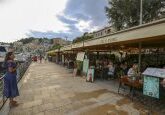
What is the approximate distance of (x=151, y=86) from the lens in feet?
21.4

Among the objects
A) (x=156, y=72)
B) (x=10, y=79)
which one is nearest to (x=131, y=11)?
(x=156, y=72)

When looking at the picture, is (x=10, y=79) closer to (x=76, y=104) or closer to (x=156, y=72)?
(x=76, y=104)

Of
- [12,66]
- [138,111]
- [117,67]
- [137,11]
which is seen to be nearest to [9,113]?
[12,66]

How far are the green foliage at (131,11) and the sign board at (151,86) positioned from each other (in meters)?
22.6

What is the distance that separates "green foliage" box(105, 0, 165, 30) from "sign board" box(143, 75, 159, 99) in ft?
74.1

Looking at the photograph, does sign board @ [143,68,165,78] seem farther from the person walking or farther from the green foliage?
the green foliage

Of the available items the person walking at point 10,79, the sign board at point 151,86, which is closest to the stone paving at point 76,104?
the person walking at point 10,79

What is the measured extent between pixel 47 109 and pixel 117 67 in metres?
8.81

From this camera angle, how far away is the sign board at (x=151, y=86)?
6.32 m

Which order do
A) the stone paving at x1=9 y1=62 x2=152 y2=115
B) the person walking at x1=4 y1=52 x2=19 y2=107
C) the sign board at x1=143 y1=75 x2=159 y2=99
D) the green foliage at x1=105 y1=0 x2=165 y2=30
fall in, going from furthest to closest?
1. the green foliage at x1=105 y1=0 x2=165 y2=30
2. the person walking at x1=4 y1=52 x2=19 y2=107
3. the stone paving at x1=9 y1=62 x2=152 y2=115
4. the sign board at x1=143 y1=75 x2=159 y2=99

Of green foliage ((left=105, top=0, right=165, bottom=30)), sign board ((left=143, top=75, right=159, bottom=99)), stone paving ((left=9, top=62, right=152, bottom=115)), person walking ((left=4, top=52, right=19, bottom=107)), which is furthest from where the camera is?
green foliage ((left=105, top=0, right=165, bottom=30))

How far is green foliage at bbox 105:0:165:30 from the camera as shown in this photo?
27.7 m

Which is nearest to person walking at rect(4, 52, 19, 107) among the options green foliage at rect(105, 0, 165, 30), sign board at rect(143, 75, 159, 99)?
sign board at rect(143, 75, 159, 99)

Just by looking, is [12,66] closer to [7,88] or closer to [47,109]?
[7,88]
